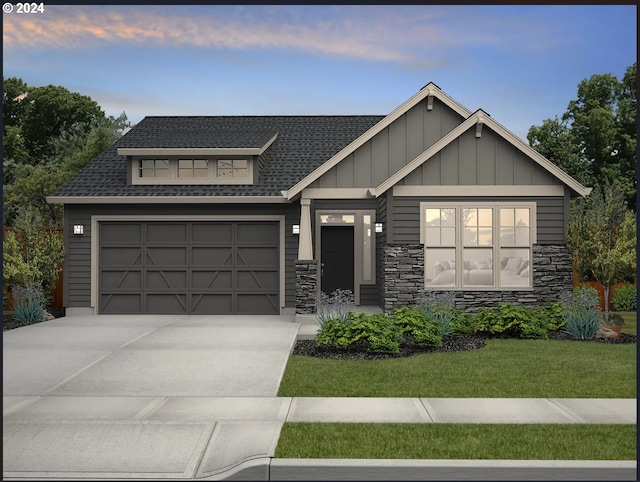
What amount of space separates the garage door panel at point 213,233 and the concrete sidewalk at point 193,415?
216 inches

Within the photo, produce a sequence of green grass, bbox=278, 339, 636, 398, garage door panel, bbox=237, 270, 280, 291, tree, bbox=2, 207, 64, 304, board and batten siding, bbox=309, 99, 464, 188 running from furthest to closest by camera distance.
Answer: garage door panel, bbox=237, 270, 280, 291, board and batten siding, bbox=309, 99, 464, 188, tree, bbox=2, 207, 64, 304, green grass, bbox=278, 339, 636, 398

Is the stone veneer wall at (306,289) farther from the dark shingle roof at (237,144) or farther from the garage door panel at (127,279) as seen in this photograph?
the garage door panel at (127,279)

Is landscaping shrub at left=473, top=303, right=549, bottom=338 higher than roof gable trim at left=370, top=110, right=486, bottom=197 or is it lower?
lower

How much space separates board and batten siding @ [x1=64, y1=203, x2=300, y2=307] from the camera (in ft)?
57.1

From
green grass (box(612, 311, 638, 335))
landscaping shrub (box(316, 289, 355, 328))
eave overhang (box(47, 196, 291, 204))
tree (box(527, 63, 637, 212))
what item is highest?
tree (box(527, 63, 637, 212))

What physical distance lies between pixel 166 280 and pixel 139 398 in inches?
385

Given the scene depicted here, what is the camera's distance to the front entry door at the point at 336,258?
17391 mm

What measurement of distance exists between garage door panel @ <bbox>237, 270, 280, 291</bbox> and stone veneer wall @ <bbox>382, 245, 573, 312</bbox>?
3707 millimetres

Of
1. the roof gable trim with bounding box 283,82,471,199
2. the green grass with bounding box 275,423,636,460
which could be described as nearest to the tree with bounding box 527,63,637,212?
the roof gable trim with bounding box 283,82,471,199

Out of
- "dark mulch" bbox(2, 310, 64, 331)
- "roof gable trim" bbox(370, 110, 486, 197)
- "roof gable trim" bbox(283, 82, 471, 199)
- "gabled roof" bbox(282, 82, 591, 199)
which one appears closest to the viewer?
"gabled roof" bbox(282, 82, 591, 199)

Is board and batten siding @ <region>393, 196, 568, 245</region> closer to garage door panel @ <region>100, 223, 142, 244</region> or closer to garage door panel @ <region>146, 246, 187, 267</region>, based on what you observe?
garage door panel @ <region>146, 246, 187, 267</region>

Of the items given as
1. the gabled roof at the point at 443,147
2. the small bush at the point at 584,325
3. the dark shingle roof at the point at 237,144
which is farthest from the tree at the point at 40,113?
the small bush at the point at 584,325

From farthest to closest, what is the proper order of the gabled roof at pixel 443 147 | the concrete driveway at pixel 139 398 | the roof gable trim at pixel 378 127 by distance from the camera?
the roof gable trim at pixel 378 127, the gabled roof at pixel 443 147, the concrete driveway at pixel 139 398

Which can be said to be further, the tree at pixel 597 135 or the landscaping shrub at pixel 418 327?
the tree at pixel 597 135
